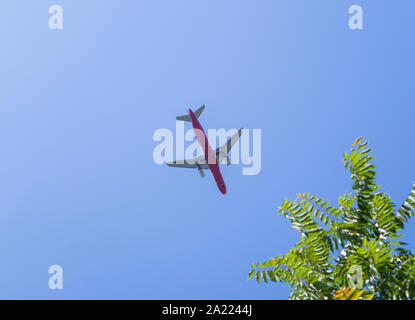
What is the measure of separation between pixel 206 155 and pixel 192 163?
3.47 meters

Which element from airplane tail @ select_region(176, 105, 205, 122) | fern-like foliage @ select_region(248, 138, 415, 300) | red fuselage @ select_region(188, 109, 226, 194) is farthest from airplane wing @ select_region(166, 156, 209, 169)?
fern-like foliage @ select_region(248, 138, 415, 300)

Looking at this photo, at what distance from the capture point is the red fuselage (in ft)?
163

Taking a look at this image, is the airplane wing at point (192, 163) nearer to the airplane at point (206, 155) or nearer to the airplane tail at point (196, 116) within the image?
the airplane at point (206, 155)

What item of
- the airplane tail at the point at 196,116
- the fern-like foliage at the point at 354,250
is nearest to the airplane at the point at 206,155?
the airplane tail at the point at 196,116

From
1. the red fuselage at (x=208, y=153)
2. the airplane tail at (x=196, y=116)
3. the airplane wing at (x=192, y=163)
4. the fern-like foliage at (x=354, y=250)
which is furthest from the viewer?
the airplane tail at (x=196, y=116)

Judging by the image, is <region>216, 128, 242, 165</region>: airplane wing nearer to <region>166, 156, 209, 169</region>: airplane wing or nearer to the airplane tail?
<region>166, 156, 209, 169</region>: airplane wing

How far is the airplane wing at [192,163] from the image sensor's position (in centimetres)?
5188

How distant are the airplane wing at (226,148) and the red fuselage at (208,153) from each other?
7.84ft

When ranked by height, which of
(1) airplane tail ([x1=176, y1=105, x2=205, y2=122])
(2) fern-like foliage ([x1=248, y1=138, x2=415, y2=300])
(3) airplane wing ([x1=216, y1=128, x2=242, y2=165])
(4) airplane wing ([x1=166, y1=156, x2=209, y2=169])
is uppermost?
(1) airplane tail ([x1=176, y1=105, x2=205, y2=122])

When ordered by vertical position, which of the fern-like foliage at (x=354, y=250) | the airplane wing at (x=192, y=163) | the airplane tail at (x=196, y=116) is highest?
the airplane tail at (x=196, y=116)

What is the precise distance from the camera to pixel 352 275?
28.4ft

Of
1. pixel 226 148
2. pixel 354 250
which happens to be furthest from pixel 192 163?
pixel 354 250
